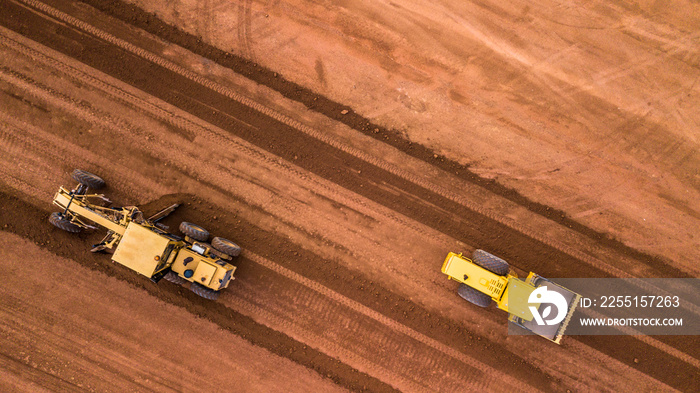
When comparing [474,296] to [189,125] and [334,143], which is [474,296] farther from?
[189,125]

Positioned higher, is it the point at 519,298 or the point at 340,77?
the point at 340,77

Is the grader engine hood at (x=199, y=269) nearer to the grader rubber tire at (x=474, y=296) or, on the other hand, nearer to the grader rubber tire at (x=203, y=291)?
the grader rubber tire at (x=203, y=291)

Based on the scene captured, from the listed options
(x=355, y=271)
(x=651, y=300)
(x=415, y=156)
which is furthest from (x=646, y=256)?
(x=355, y=271)

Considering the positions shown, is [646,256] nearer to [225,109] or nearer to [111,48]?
[225,109]

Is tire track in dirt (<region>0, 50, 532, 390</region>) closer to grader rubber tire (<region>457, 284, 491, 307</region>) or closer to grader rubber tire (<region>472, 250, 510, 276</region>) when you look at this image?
grader rubber tire (<region>457, 284, 491, 307</region>)

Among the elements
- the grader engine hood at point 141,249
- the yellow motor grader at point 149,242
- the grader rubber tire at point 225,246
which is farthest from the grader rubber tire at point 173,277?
the grader rubber tire at point 225,246

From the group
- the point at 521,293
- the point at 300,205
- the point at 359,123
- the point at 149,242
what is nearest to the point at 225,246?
the point at 149,242

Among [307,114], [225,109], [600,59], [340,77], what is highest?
[600,59]
